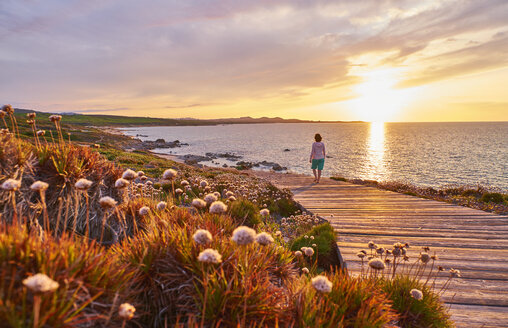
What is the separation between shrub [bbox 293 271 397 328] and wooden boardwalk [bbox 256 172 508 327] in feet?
7.48

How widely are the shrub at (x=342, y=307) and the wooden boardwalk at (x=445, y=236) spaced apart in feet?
7.48

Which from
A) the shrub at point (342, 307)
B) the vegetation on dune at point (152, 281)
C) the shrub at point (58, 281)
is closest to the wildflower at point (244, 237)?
the vegetation on dune at point (152, 281)

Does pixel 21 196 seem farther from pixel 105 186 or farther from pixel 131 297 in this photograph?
pixel 131 297

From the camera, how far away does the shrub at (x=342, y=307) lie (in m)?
2.55

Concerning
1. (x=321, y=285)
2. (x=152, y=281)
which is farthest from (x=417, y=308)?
(x=152, y=281)

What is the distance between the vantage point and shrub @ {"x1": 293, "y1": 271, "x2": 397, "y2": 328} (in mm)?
2553

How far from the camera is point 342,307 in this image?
2775mm

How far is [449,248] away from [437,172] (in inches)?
1687

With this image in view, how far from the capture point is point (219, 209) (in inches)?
120

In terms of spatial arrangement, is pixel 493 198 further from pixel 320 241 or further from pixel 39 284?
pixel 39 284

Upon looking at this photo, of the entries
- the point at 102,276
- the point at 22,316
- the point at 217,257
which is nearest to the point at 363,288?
the point at 217,257

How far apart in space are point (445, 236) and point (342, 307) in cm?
655

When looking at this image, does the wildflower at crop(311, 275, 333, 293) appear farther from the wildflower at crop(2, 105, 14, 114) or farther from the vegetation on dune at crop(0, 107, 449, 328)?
the wildflower at crop(2, 105, 14, 114)

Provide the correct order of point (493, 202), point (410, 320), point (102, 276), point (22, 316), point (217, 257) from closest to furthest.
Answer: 1. point (22, 316)
2. point (217, 257)
3. point (102, 276)
4. point (410, 320)
5. point (493, 202)
